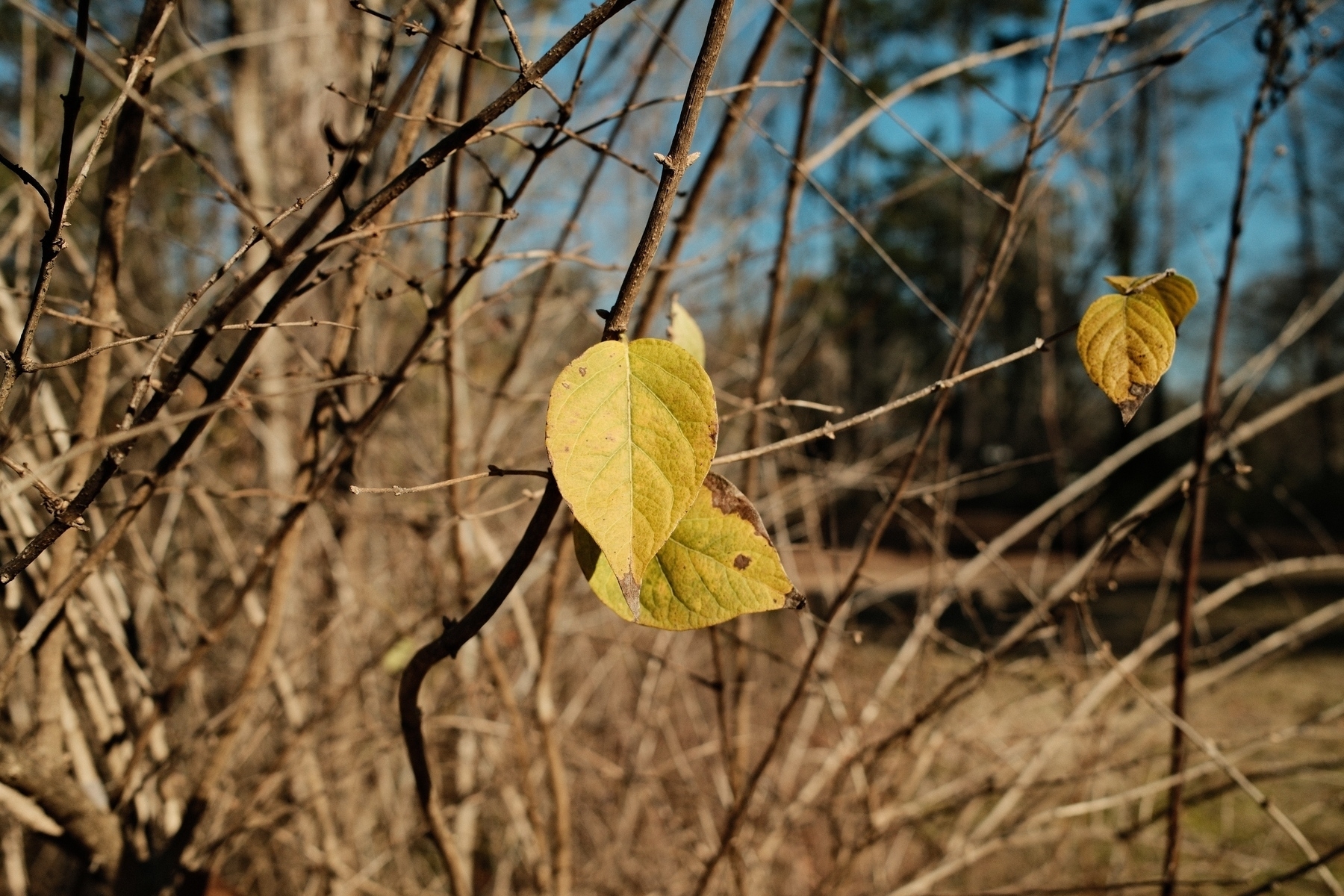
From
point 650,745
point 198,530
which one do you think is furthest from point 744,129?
point 198,530

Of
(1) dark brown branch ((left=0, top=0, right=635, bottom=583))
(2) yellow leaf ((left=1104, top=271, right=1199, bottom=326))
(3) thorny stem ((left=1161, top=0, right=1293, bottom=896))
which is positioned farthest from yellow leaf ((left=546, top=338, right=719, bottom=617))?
(3) thorny stem ((left=1161, top=0, right=1293, bottom=896))

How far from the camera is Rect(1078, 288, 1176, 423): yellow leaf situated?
600mm

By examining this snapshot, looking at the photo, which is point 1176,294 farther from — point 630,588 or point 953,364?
point 630,588

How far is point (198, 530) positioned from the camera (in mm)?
3154

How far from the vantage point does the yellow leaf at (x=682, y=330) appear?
80 centimetres

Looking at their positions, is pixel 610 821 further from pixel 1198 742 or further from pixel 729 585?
pixel 729 585

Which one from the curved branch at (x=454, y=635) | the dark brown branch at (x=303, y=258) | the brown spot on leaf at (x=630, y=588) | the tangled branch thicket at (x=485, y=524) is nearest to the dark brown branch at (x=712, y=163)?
the tangled branch thicket at (x=485, y=524)

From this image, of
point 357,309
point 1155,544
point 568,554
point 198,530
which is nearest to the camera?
point 357,309

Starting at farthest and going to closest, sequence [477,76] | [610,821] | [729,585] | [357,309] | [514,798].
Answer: [477,76], [610,821], [514,798], [357,309], [729,585]

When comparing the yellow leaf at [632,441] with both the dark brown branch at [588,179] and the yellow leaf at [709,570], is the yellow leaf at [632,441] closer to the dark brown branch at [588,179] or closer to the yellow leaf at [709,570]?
the yellow leaf at [709,570]

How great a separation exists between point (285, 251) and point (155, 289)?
13.3 ft

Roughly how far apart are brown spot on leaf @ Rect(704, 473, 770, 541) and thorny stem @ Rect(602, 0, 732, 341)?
0.44 ft

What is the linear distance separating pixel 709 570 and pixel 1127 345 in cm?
35

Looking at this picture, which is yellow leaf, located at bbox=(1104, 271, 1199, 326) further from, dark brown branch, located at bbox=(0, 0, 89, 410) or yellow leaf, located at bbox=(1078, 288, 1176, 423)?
dark brown branch, located at bbox=(0, 0, 89, 410)
